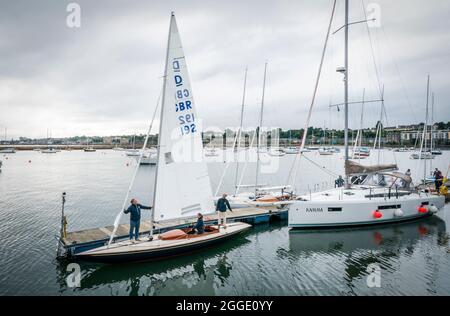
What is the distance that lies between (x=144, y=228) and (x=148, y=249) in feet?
11.5

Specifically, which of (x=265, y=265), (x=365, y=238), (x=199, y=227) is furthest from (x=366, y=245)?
(x=199, y=227)

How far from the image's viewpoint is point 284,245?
625 inches

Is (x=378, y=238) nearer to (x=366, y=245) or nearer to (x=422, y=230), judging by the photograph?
(x=366, y=245)

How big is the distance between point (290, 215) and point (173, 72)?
10962 millimetres

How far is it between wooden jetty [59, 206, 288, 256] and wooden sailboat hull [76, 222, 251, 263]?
4.36 ft

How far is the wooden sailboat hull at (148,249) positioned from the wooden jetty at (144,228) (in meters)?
1.33

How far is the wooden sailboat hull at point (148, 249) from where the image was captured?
11930mm

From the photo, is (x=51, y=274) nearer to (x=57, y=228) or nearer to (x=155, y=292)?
(x=155, y=292)

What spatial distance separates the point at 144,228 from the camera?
1578 centimetres

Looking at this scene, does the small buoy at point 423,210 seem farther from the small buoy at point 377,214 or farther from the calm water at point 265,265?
the small buoy at point 377,214

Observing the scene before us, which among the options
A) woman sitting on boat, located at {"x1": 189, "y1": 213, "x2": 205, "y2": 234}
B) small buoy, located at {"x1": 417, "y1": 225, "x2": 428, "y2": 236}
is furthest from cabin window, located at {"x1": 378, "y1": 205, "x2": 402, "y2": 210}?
woman sitting on boat, located at {"x1": 189, "y1": 213, "x2": 205, "y2": 234}

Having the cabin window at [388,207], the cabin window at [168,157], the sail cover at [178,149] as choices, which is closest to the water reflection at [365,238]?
the cabin window at [388,207]
